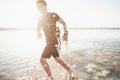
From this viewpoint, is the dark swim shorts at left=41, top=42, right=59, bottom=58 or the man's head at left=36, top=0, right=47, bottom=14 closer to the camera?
the man's head at left=36, top=0, right=47, bottom=14

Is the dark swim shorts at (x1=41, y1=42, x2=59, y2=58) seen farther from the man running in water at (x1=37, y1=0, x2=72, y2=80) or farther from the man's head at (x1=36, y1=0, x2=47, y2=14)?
the man's head at (x1=36, y1=0, x2=47, y2=14)

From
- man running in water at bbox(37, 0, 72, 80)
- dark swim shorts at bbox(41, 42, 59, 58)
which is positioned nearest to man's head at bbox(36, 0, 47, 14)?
man running in water at bbox(37, 0, 72, 80)

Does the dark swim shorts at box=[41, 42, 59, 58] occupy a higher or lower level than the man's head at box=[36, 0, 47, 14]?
lower

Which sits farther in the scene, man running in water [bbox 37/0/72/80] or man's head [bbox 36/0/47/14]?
man running in water [bbox 37/0/72/80]

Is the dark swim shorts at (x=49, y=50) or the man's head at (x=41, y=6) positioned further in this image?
the dark swim shorts at (x=49, y=50)

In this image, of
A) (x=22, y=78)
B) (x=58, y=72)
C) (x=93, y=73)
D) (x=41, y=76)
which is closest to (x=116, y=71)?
(x=93, y=73)

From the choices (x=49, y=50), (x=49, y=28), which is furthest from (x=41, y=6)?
(x=49, y=50)

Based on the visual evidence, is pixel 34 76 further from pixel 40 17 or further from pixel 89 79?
pixel 40 17

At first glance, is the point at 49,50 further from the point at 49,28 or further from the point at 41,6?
the point at 41,6

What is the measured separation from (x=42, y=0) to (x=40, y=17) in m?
0.73

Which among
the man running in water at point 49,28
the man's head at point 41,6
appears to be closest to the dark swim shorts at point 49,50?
the man running in water at point 49,28

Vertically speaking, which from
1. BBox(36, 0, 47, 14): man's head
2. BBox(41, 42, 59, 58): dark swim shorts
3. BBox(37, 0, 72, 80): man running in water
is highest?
BBox(36, 0, 47, 14): man's head

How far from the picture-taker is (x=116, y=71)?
42.0 ft

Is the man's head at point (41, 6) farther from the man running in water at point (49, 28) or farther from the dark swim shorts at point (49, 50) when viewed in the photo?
the dark swim shorts at point (49, 50)
